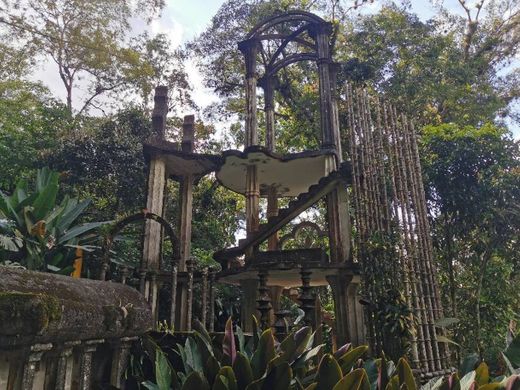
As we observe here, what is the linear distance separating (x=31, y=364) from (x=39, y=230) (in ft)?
10.8

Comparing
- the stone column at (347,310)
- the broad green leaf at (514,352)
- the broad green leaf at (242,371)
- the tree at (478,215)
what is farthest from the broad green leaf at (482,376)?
the tree at (478,215)

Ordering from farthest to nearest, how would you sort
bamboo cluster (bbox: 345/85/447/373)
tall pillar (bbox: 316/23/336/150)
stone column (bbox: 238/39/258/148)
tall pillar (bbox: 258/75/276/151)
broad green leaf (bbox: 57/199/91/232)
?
tall pillar (bbox: 258/75/276/151)
stone column (bbox: 238/39/258/148)
tall pillar (bbox: 316/23/336/150)
broad green leaf (bbox: 57/199/91/232)
bamboo cluster (bbox: 345/85/447/373)

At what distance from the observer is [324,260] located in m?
6.50

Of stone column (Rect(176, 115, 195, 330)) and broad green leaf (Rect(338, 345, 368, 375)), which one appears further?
stone column (Rect(176, 115, 195, 330))

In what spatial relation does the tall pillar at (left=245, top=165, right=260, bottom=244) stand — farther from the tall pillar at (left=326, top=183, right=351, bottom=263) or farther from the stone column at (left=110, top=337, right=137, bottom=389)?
the stone column at (left=110, top=337, right=137, bottom=389)

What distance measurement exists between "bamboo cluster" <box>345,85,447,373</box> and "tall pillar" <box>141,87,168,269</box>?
370 cm

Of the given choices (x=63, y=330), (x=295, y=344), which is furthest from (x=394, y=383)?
(x=63, y=330)

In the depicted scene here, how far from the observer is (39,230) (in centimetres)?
493

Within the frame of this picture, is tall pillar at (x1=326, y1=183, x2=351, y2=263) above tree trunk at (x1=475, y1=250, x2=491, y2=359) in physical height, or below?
above

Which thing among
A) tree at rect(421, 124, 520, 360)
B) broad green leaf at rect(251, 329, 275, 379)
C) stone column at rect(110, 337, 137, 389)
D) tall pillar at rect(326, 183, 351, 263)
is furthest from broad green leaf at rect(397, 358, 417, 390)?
tree at rect(421, 124, 520, 360)

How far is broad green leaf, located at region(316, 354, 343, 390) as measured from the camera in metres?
2.25

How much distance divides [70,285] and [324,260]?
4515mm

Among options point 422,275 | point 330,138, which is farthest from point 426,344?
point 330,138

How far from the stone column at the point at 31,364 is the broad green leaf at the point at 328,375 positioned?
1414 mm
